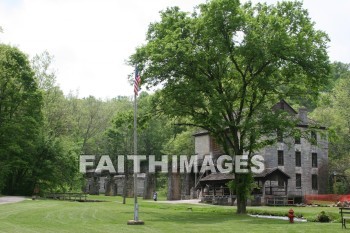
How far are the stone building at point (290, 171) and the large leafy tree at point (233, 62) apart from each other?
1802 centimetres

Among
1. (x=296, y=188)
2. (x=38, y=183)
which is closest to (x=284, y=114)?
(x=296, y=188)

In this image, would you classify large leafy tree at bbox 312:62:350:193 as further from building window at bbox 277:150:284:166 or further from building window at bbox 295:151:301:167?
building window at bbox 277:150:284:166

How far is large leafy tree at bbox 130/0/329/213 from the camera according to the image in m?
29.6

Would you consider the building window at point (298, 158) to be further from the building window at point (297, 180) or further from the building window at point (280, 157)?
the building window at point (280, 157)

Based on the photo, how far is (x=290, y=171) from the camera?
182 ft

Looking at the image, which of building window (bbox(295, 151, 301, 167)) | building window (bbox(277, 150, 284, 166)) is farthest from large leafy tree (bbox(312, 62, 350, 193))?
building window (bbox(277, 150, 284, 166))

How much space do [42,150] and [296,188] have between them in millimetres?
30542

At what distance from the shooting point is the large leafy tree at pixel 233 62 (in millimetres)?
29641

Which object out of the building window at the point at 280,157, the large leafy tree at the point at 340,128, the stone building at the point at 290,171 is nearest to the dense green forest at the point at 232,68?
the stone building at the point at 290,171

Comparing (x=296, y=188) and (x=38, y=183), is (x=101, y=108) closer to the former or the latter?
(x=38, y=183)

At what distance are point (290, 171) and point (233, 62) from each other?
89.3ft

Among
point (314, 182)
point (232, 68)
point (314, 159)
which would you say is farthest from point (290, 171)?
point (232, 68)

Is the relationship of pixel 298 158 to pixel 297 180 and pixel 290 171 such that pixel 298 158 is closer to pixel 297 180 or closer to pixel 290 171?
pixel 290 171

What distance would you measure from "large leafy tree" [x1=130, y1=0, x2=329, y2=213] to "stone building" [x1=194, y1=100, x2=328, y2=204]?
18.0m
